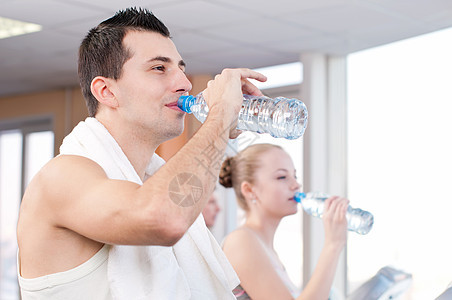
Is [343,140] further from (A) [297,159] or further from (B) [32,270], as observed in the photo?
(B) [32,270]

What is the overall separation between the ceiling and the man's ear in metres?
1.88

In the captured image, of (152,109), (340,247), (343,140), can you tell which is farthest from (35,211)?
(343,140)

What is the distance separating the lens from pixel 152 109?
125 centimetres

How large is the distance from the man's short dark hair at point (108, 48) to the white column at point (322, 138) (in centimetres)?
293

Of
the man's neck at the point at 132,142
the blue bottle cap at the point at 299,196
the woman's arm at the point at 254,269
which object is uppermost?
the man's neck at the point at 132,142

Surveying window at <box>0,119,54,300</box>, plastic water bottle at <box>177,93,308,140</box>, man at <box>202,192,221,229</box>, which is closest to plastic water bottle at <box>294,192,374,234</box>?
plastic water bottle at <box>177,93,308,140</box>

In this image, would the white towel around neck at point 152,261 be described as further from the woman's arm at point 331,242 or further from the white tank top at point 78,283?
the woman's arm at point 331,242

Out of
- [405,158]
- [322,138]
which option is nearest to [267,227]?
[405,158]

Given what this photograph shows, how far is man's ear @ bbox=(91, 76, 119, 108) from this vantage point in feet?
4.26

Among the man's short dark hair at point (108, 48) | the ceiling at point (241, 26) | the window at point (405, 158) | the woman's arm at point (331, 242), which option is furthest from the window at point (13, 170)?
the man's short dark hair at point (108, 48)

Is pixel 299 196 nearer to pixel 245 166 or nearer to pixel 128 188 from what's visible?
pixel 245 166

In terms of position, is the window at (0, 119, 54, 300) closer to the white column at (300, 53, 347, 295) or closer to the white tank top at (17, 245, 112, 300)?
the white column at (300, 53, 347, 295)

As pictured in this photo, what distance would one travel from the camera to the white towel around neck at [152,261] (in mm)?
1129

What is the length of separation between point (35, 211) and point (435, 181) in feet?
9.96
